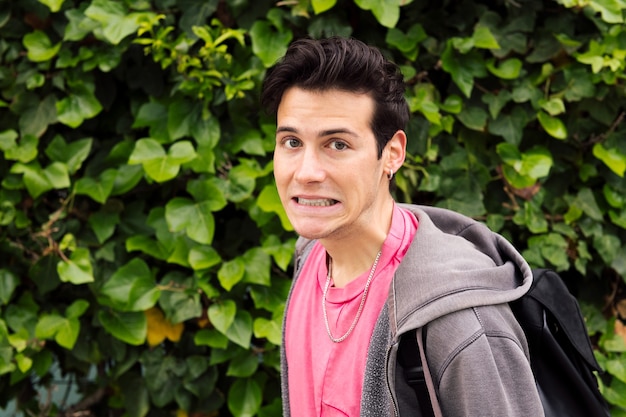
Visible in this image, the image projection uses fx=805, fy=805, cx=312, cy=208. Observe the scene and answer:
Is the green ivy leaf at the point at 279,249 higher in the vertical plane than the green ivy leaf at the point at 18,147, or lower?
lower

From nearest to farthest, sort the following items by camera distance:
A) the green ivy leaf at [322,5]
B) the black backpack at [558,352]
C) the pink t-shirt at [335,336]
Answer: the black backpack at [558,352]
the pink t-shirt at [335,336]
the green ivy leaf at [322,5]

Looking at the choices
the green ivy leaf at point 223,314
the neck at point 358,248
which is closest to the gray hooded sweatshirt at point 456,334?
the neck at point 358,248

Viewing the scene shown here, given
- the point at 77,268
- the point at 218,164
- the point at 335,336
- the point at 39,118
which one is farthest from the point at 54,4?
the point at 335,336

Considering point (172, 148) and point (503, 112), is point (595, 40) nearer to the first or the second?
point (503, 112)

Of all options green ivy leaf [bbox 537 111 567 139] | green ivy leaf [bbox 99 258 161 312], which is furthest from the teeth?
green ivy leaf [bbox 537 111 567 139]

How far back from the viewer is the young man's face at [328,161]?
155cm

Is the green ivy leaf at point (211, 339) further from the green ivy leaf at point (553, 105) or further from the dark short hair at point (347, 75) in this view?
the green ivy leaf at point (553, 105)

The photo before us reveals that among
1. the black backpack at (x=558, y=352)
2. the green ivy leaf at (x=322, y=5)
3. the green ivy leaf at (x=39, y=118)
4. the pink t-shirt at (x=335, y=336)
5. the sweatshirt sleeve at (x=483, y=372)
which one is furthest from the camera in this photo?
the green ivy leaf at (x=39, y=118)

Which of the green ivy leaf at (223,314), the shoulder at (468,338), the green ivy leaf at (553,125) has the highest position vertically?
the green ivy leaf at (553,125)

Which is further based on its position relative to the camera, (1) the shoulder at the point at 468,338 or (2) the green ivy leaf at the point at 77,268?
(2) the green ivy leaf at the point at 77,268

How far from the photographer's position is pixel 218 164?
2.47m

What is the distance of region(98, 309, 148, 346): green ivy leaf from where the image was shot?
248cm

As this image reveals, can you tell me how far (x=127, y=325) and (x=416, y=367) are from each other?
4.28 ft

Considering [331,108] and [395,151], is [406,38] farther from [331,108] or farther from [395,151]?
[331,108]
